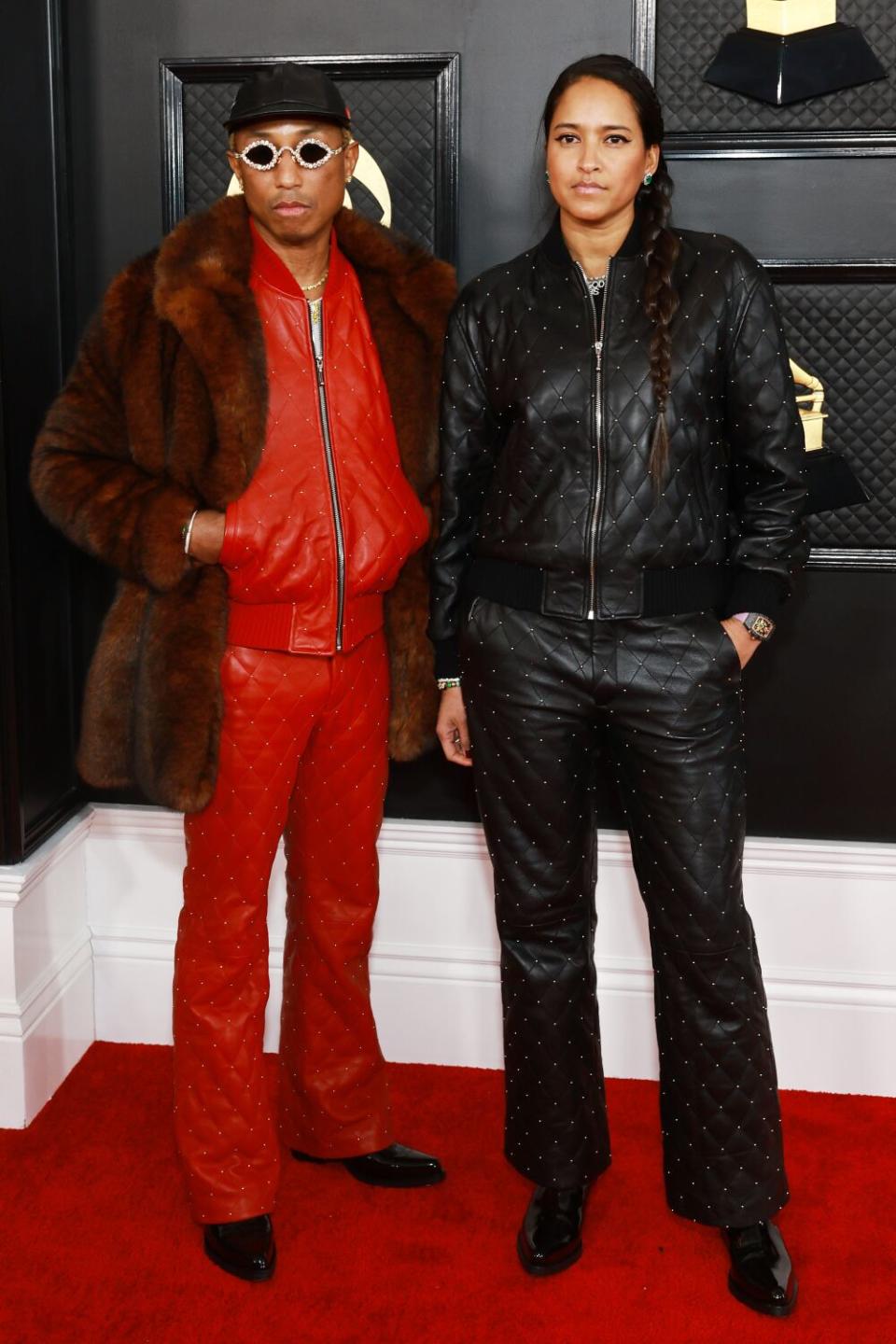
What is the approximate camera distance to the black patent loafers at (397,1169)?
8.11 ft

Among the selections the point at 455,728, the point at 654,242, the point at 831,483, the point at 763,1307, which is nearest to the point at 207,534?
the point at 455,728

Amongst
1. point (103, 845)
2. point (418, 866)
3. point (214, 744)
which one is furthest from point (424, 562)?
point (103, 845)

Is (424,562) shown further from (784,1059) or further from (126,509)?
(784,1059)

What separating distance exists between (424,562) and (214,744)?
1.52 feet

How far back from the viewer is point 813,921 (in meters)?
2.73

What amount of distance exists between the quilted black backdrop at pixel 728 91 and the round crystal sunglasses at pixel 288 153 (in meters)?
0.77

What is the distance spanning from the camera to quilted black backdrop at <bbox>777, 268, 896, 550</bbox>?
2541 mm

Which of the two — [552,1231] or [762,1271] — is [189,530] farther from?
[762,1271]

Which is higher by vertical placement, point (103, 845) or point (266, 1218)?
point (103, 845)

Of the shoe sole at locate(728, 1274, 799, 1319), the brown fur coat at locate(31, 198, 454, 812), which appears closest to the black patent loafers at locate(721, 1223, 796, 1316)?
the shoe sole at locate(728, 1274, 799, 1319)

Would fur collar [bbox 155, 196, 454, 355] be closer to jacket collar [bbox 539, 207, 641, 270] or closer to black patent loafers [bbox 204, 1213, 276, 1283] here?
jacket collar [bbox 539, 207, 641, 270]

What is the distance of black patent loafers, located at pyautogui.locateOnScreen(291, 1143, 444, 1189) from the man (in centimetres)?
24

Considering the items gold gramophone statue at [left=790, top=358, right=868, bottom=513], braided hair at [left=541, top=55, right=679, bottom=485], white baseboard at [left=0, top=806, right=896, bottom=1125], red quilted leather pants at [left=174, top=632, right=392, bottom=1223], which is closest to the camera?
braided hair at [left=541, top=55, right=679, bottom=485]

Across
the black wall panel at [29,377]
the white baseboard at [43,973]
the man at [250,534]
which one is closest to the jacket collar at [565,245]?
the man at [250,534]
